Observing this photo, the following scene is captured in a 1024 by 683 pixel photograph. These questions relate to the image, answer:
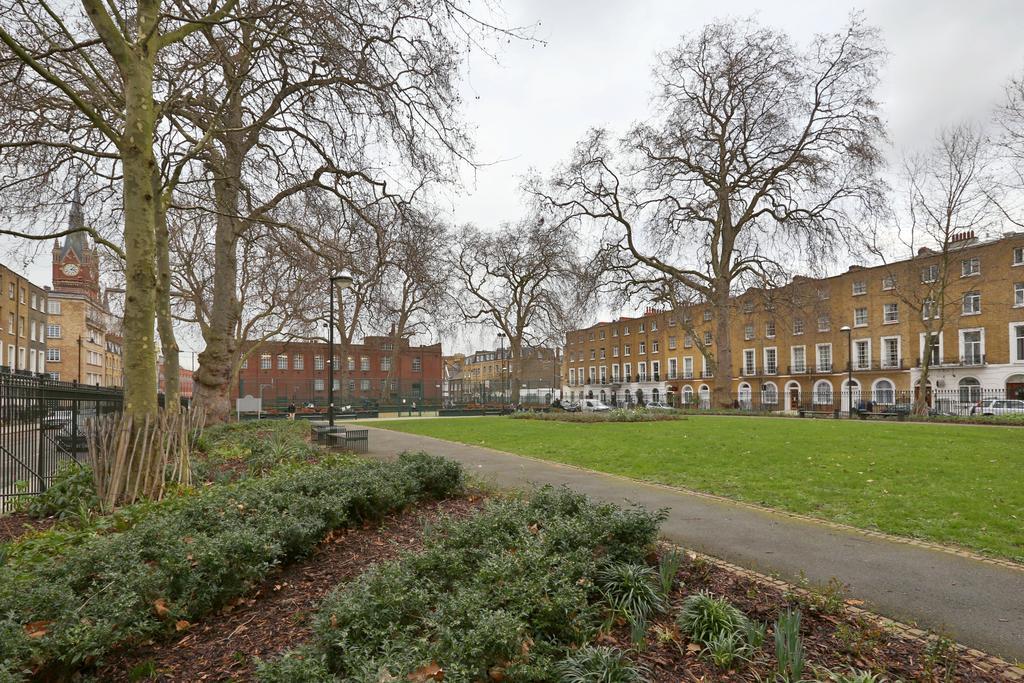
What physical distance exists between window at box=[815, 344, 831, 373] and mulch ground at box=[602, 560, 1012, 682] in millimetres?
51239

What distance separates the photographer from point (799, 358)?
50875 millimetres

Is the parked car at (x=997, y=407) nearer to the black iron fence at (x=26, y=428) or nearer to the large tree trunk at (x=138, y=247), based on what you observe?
the large tree trunk at (x=138, y=247)

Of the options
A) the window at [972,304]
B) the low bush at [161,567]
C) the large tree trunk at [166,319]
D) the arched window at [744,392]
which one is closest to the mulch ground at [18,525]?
the low bush at [161,567]

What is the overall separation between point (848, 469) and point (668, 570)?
23.4ft

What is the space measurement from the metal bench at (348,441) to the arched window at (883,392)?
144 ft

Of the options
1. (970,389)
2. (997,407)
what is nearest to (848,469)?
(997,407)

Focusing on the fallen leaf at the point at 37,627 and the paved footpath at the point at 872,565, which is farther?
the paved footpath at the point at 872,565

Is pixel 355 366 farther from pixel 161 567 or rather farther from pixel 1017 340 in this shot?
pixel 161 567

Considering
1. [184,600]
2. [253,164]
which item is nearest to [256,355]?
[253,164]

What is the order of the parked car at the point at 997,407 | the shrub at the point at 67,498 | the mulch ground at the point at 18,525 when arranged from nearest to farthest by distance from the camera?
the mulch ground at the point at 18,525, the shrub at the point at 67,498, the parked car at the point at 997,407

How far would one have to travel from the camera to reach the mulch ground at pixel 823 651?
2879 mm

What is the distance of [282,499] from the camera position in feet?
18.5

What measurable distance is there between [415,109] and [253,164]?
22.0 ft

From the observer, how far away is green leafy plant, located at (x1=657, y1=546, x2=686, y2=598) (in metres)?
3.77
